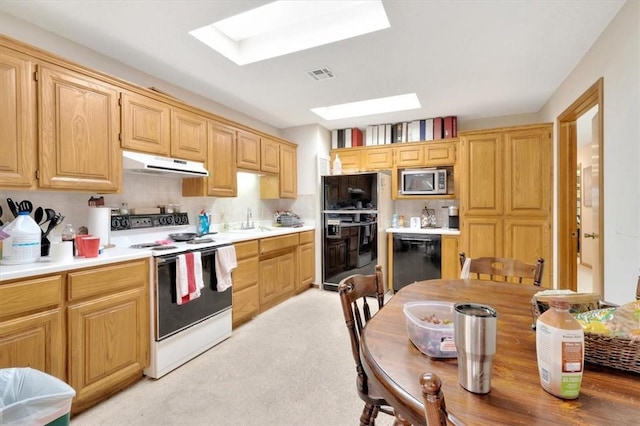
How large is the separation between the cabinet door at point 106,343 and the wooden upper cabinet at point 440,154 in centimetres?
365

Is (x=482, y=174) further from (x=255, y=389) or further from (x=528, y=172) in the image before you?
(x=255, y=389)

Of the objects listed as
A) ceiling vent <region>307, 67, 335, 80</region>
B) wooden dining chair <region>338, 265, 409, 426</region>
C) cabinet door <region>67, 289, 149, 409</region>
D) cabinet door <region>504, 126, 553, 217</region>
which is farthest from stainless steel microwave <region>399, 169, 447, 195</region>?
cabinet door <region>67, 289, 149, 409</region>

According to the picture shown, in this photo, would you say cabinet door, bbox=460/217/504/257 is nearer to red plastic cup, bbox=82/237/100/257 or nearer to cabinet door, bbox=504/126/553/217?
cabinet door, bbox=504/126/553/217

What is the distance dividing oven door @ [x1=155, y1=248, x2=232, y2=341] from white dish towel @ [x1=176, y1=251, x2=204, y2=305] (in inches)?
1.5

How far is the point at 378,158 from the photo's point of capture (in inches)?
176

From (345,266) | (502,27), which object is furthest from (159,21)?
(345,266)

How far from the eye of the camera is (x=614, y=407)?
650 millimetres

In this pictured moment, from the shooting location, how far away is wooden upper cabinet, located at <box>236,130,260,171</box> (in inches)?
136

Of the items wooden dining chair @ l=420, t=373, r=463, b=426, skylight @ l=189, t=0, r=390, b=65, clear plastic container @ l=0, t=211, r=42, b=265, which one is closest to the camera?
wooden dining chair @ l=420, t=373, r=463, b=426

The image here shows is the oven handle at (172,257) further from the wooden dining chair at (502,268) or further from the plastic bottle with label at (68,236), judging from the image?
the wooden dining chair at (502,268)

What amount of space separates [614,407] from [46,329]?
2340 millimetres

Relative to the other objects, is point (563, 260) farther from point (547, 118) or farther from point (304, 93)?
point (304, 93)

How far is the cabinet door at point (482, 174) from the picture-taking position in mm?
3574

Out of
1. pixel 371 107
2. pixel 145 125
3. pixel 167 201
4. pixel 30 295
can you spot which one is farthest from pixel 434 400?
pixel 371 107
